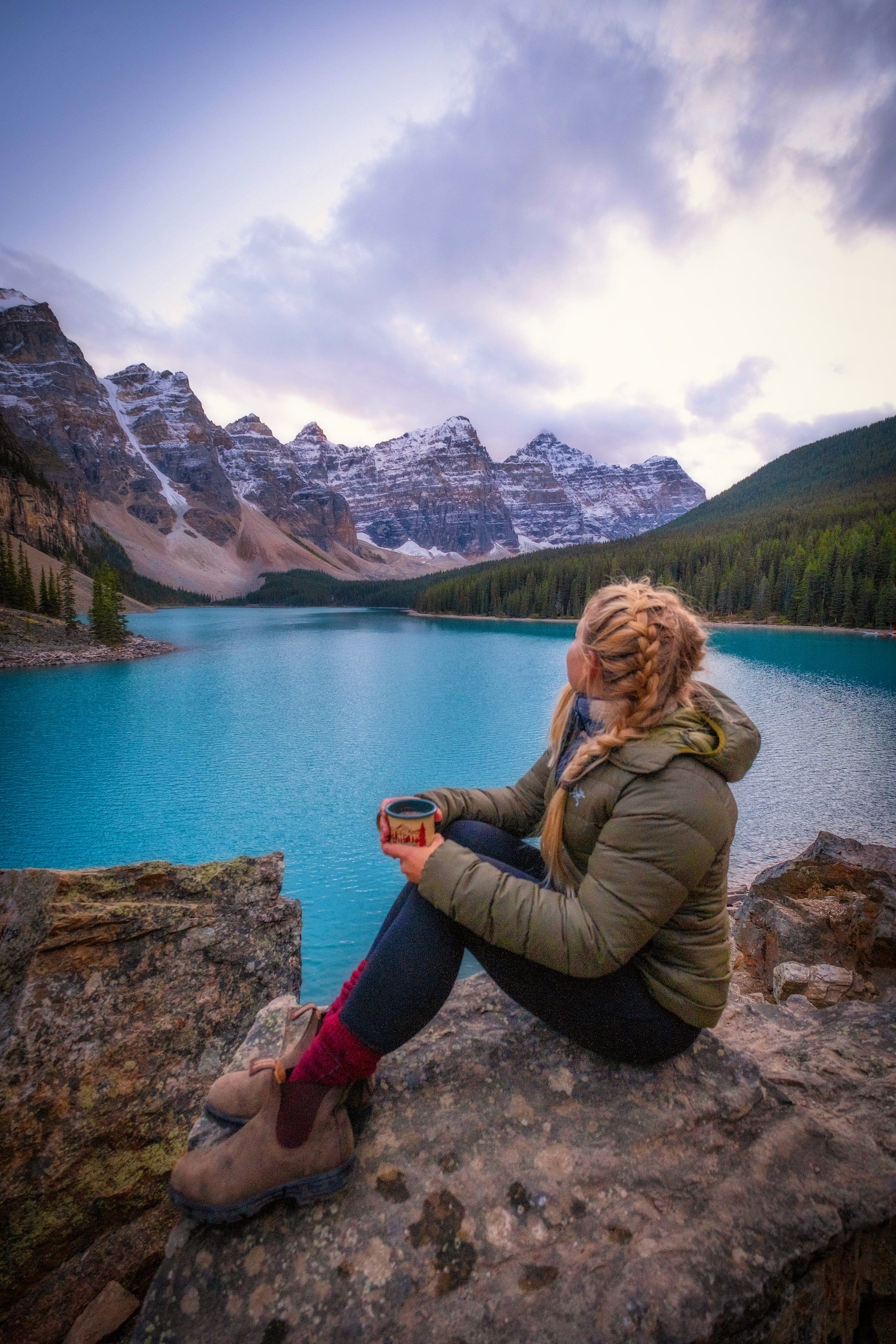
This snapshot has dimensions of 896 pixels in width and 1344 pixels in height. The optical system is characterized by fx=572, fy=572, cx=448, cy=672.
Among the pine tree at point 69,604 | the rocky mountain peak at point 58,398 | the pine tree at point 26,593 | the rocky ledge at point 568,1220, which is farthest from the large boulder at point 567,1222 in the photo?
the rocky mountain peak at point 58,398

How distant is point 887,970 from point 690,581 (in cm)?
7281

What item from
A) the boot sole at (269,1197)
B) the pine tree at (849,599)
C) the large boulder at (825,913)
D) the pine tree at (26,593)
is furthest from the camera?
the pine tree at (849,599)

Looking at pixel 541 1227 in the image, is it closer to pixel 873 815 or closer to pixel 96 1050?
pixel 96 1050

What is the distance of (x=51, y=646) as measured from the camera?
34.3 meters

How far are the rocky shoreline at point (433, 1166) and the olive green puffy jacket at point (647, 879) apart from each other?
51 centimetres

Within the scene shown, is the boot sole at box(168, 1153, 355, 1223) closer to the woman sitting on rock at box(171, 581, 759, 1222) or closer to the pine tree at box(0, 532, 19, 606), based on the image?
the woman sitting on rock at box(171, 581, 759, 1222)

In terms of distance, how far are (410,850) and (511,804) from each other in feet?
3.06

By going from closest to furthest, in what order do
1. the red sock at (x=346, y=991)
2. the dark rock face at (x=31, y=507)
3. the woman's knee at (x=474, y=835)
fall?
the red sock at (x=346, y=991), the woman's knee at (x=474, y=835), the dark rock face at (x=31, y=507)

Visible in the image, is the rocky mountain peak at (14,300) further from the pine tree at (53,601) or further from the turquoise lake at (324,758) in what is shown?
the turquoise lake at (324,758)

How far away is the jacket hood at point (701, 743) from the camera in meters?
1.76

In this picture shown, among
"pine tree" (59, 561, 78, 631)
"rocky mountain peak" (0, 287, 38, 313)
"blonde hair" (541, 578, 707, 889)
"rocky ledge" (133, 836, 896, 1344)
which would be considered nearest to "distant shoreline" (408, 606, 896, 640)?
"blonde hair" (541, 578, 707, 889)

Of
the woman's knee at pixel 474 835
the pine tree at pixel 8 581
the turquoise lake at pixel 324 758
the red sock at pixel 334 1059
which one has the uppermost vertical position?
the pine tree at pixel 8 581

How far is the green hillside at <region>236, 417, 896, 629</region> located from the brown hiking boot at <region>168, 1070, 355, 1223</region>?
2706 centimetres

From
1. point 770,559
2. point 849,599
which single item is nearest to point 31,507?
point 770,559
